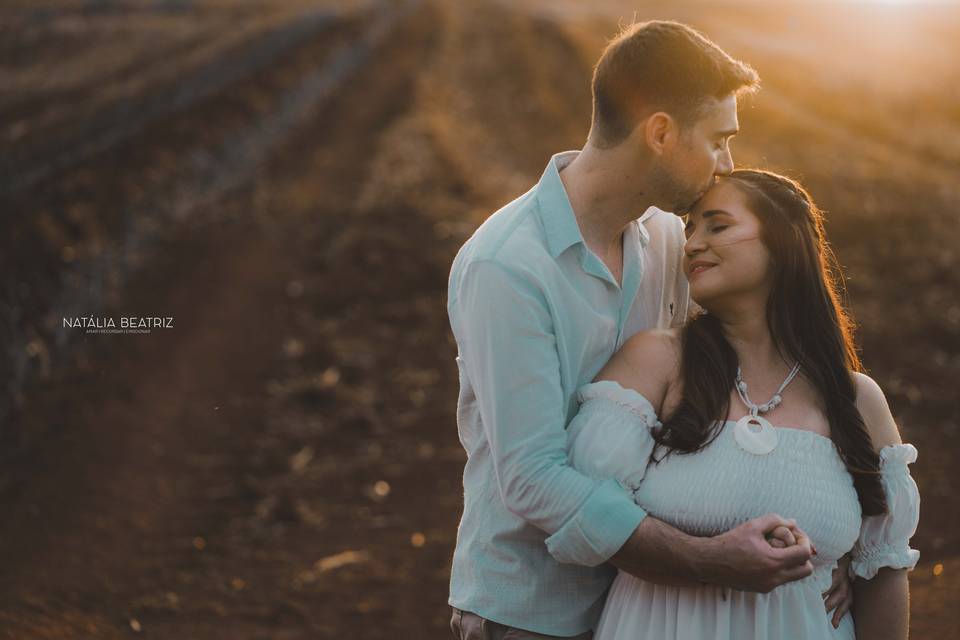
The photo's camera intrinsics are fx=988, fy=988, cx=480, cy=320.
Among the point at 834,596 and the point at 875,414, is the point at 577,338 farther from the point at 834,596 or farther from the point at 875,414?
the point at 834,596

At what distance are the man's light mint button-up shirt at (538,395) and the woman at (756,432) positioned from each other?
10 cm

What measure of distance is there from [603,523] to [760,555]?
0.40 meters

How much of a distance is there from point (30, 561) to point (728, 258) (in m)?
5.35

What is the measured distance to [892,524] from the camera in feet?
9.34

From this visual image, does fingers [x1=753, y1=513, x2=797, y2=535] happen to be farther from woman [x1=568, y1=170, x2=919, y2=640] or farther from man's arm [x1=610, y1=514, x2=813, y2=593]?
woman [x1=568, y1=170, x2=919, y2=640]

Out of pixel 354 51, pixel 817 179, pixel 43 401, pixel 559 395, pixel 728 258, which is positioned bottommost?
pixel 354 51

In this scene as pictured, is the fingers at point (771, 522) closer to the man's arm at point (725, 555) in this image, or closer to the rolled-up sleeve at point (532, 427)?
the man's arm at point (725, 555)

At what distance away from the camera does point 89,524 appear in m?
7.00

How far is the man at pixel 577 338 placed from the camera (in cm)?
263

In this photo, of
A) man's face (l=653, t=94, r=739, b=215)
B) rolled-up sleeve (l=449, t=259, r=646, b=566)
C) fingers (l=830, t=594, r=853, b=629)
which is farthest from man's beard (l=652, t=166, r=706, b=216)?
fingers (l=830, t=594, r=853, b=629)

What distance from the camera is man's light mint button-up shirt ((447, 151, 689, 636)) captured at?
2660 mm

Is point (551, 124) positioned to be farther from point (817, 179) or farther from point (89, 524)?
point (89, 524)

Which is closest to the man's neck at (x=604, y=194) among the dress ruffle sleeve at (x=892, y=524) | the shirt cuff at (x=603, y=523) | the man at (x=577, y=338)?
the man at (x=577, y=338)

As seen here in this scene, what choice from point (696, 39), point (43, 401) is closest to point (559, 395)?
point (696, 39)
